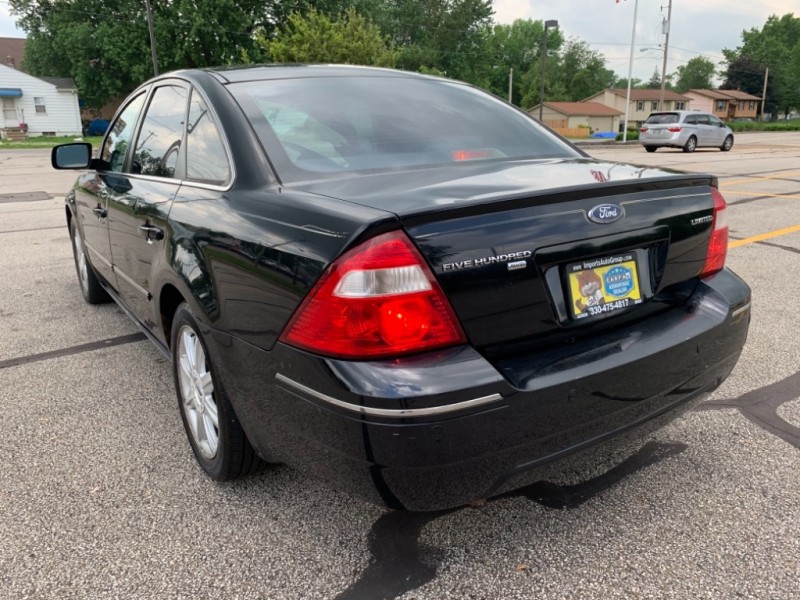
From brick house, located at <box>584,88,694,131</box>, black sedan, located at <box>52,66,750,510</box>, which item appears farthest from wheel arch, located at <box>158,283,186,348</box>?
brick house, located at <box>584,88,694,131</box>

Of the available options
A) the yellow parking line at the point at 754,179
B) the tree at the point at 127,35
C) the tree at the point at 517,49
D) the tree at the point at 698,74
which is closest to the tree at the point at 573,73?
the tree at the point at 517,49

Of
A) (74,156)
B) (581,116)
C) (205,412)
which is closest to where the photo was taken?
(205,412)

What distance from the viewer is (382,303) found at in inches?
68.9

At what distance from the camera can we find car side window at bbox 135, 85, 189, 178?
9.77ft

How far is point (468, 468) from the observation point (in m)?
1.79

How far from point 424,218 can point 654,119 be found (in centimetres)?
2652

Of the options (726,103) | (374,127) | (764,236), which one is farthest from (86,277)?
(726,103)

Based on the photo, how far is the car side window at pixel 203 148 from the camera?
97.6 inches

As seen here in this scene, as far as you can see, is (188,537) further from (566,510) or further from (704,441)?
(704,441)

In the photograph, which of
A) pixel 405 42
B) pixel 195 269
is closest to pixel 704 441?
pixel 195 269

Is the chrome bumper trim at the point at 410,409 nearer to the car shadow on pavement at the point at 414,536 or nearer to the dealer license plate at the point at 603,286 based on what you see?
the dealer license plate at the point at 603,286

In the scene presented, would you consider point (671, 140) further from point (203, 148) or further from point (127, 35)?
point (127, 35)

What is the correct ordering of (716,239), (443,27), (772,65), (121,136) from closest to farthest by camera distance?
(716,239) → (121,136) → (443,27) → (772,65)

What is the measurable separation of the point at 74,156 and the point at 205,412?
240cm
